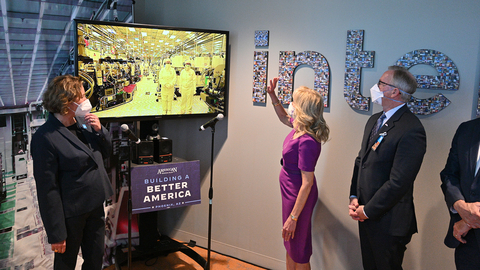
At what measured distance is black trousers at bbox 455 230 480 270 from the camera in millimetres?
1815

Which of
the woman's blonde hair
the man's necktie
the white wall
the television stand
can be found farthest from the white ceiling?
the man's necktie

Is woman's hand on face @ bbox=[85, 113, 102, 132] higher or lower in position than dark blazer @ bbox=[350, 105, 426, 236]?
higher

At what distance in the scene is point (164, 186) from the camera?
297 centimetres

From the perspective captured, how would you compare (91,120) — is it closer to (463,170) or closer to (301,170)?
(301,170)

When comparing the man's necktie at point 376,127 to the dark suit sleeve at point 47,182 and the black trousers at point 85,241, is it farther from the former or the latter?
the dark suit sleeve at point 47,182

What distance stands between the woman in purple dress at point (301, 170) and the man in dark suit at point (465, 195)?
78cm

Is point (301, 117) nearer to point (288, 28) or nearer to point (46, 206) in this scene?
point (288, 28)

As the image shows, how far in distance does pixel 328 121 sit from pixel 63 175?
2041 mm

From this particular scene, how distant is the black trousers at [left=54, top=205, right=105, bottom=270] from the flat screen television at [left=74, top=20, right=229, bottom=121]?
96 centimetres

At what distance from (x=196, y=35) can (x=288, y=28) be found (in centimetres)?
84

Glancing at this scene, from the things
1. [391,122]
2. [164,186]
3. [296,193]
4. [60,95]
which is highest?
[60,95]

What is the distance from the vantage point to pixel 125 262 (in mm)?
3262

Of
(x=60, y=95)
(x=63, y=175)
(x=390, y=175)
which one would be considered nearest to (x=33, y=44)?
(x=60, y=95)

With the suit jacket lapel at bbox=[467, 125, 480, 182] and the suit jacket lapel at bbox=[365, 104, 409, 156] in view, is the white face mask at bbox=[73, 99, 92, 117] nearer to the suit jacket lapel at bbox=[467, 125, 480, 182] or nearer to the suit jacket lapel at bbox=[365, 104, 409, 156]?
the suit jacket lapel at bbox=[365, 104, 409, 156]
